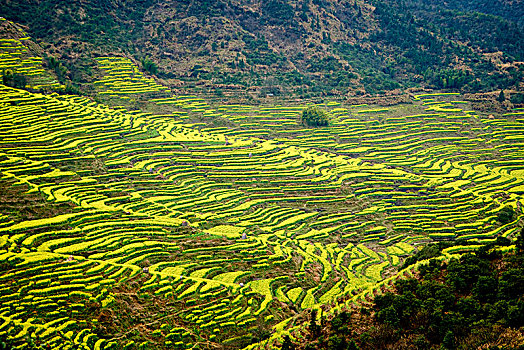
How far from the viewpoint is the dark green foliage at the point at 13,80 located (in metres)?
59.4

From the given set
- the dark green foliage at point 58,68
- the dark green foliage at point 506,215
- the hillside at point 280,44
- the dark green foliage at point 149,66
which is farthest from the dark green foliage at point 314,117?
the dark green foliage at point 58,68

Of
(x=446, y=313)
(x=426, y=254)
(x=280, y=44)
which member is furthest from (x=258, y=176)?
(x=280, y=44)

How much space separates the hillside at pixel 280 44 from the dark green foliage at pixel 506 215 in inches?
1459

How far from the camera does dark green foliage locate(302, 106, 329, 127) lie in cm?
6650

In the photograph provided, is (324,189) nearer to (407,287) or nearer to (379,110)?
(407,287)

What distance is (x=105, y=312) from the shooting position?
29.5 meters

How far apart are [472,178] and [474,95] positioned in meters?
28.4

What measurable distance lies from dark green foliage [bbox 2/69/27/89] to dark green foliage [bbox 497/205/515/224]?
195 feet

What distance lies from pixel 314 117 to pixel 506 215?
30214 millimetres

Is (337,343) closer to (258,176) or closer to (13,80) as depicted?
(258,176)

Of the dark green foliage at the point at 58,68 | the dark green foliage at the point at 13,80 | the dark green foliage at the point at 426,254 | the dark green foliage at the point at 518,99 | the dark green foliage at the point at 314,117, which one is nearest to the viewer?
the dark green foliage at the point at 426,254

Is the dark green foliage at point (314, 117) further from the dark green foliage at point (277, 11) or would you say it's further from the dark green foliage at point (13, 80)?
the dark green foliage at point (13, 80)

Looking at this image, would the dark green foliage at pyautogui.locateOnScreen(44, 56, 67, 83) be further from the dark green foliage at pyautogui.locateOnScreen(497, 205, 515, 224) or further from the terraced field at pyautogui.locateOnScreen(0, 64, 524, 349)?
the dark green foliage at pyautogui.locateOnScreen(497, 205, 515, 224)

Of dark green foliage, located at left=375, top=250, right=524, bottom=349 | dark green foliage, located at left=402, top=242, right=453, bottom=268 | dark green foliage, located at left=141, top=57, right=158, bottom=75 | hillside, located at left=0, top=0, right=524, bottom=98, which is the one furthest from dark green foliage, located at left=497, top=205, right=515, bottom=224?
dark green foliage, located at left=141, top=57, right=158, bottom=75
